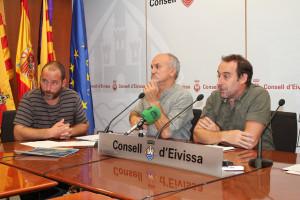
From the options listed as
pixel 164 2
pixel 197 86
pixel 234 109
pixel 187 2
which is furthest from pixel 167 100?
pixel 164 2

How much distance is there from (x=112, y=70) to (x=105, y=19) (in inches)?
30.4

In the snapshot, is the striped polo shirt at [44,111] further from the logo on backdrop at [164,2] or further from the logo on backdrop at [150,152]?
the logo on backdrop at [164,2]

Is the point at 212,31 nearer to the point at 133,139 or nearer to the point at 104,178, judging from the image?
the point at 133,139

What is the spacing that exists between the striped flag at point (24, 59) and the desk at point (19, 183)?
2.86 m

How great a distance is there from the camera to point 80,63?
15.4ft

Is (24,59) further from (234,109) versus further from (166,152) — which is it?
(166,152)

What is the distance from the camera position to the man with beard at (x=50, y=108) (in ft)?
9.21

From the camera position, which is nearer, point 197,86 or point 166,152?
point 166,152

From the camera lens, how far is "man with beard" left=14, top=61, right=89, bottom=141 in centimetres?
281

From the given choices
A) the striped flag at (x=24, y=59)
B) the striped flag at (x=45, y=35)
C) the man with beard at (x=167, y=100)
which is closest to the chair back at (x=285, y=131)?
the man with beard at (x=167, y=100)

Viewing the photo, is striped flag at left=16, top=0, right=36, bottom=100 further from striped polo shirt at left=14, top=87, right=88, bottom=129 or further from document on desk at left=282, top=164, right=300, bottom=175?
document on desk at left=282, top=164, right=300, bottom=175

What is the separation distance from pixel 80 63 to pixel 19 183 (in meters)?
3.46

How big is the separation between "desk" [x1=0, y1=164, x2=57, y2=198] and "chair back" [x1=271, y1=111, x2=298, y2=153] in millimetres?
1622

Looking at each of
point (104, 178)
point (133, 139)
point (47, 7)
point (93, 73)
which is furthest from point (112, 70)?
point (104, 178)
